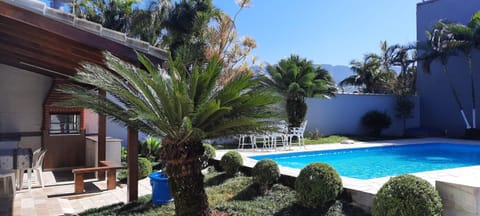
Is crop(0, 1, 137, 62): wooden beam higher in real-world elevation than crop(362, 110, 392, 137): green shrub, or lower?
higher

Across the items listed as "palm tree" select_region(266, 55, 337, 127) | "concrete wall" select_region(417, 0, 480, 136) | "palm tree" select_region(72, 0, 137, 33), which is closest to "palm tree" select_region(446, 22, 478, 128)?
"concrete wall" select_region(417, 0, 480, 136)

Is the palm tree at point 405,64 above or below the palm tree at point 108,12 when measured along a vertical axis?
below

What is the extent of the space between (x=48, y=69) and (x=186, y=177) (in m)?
6.69

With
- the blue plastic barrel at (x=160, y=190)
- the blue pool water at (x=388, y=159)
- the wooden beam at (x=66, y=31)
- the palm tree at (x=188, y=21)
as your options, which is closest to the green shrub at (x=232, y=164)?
the blue plastic barrel at (x=160, y=190)

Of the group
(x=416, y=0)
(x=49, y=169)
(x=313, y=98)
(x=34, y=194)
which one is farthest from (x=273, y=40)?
(x=34, y=194)

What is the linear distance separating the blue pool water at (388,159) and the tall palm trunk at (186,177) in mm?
6463

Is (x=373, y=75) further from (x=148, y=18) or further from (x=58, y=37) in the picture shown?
(x=58, y=37)

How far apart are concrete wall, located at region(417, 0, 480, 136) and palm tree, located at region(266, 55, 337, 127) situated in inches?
353

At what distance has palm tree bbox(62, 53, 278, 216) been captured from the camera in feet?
17.6

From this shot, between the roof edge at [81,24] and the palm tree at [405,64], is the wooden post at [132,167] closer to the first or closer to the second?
the roof edge at [81,24]

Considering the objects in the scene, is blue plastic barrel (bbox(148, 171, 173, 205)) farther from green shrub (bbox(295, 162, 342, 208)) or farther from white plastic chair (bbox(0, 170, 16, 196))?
white plastic chair (bbox(0, 170, 16, 196))

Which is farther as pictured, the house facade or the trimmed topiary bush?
the trimmed topiary bush

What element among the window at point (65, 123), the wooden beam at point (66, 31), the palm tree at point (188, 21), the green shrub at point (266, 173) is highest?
the palm tree at point (188, 21)

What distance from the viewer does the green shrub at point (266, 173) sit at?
768 centimetres
